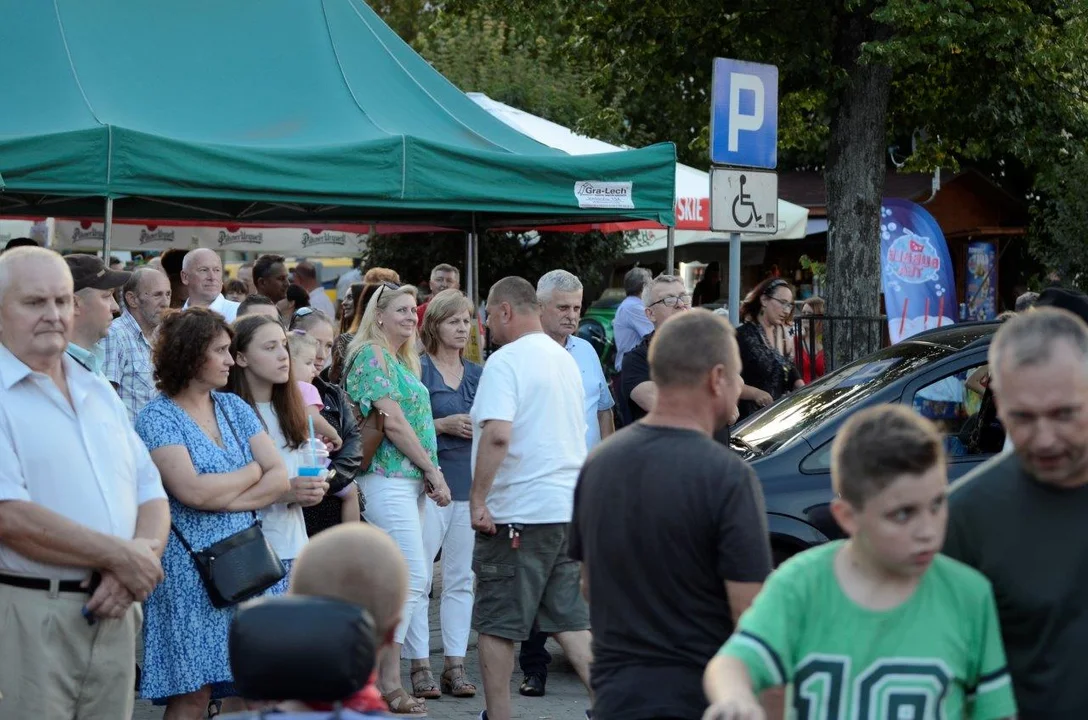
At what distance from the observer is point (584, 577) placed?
3820 millimetres

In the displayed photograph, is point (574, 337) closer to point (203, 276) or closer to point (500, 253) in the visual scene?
point (203, 276)

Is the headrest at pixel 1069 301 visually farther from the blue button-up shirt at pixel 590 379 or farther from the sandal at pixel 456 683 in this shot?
the blue button-up shirt at pixel 590 379

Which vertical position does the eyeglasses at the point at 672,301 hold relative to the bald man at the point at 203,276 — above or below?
below

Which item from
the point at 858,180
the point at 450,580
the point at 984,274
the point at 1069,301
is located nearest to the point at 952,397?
the point at 450,580

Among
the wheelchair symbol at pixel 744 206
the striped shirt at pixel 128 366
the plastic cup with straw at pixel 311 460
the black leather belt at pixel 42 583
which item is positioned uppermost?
the wheelchair symbol at pixel 744 206

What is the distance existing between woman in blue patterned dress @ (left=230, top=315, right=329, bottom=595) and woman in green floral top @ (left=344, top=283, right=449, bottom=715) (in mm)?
957

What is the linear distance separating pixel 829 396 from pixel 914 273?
26.3ft

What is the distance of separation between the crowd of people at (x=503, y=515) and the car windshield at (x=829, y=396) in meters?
0.64

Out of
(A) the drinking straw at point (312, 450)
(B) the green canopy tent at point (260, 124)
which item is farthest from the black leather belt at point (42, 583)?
(B) the green canopy tent at point (260, 124)

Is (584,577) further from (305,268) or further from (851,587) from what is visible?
(305,268)

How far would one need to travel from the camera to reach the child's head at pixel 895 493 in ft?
8.54

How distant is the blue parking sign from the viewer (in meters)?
8.27

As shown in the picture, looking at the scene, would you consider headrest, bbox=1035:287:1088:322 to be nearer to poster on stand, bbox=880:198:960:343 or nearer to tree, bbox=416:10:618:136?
poster on stand, bbox=880:198:960:343

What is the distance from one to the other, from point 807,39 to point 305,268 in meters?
4.98
